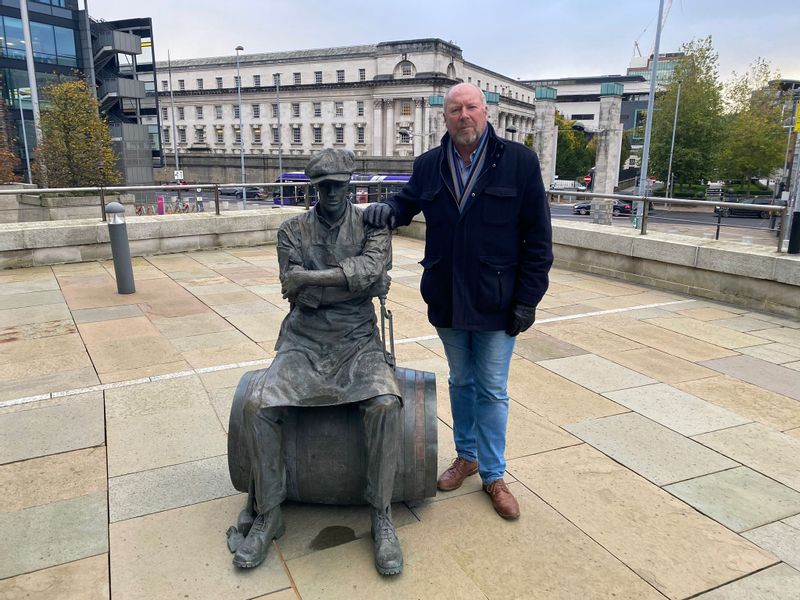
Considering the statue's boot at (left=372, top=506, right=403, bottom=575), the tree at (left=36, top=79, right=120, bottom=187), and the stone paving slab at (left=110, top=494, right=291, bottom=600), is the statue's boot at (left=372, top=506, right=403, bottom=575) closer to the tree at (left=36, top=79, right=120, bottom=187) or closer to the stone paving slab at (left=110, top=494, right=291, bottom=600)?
the stone paving slab at (left=110, top=494, right=291, bottom=600)

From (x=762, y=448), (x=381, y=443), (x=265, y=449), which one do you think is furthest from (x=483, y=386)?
(x=762, y=448)

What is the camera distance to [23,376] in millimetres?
5520

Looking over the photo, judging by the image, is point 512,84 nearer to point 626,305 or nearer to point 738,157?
point 738,157

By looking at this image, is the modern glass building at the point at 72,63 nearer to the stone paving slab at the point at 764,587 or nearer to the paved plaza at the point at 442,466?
the paved plaza at the point at 442,466

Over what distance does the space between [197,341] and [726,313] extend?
689 cm

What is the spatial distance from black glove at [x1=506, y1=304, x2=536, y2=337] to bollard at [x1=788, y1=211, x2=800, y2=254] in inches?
254

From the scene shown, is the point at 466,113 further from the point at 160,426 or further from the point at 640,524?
the point at 160,426

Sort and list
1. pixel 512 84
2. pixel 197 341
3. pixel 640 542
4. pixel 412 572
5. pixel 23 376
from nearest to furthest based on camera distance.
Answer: pixel 412 572
pixel 640 542
pixel 23 376
pixel 197 341
pixel 512 84

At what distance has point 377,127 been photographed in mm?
83250

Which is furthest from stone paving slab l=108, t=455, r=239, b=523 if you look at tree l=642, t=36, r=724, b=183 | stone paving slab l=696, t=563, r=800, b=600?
tree l=642, t=36, r=724, b=183

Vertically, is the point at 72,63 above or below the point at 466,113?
above

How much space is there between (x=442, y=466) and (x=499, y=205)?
1.81 m

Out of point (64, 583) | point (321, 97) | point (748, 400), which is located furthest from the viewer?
point (321, 97)

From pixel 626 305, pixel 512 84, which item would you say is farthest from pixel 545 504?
pixel 512 84
